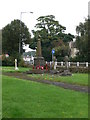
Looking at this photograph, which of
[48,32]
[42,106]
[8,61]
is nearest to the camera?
[42,106]

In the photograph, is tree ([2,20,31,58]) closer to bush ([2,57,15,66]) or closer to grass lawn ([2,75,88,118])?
bush ([2,57,15,66])

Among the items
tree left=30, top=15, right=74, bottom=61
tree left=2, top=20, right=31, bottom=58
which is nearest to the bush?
tree left=2, top=20, right=31, bottom=58

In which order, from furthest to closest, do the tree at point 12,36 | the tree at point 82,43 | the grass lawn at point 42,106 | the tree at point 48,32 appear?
the tree at point 48,32, the tree at point 12,36, the tree at point 82,43, the grass lawn at point 42,106

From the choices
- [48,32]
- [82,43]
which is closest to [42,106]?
[82,43]

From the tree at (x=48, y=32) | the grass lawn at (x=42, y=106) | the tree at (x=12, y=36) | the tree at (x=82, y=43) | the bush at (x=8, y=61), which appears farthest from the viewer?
the tree at (x=48, y=32)

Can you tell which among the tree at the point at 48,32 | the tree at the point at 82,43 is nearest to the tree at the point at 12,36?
the tree at the point at 82,43

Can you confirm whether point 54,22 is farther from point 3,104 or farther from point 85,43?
point 3,104

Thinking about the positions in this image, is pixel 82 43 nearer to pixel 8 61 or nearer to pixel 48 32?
pixel 8 61

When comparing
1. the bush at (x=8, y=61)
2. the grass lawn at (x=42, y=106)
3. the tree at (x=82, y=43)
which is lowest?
the grass lawn at (x=42, y=106)

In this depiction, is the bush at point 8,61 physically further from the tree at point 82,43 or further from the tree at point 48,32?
the tree at point 48,32

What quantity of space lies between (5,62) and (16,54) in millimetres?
3464

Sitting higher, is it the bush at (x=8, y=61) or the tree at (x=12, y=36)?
the tree at (x=12, y=36)

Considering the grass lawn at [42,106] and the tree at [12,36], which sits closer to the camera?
the grass lawn at [42,106]

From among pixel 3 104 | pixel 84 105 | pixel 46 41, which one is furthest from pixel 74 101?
pixel 46 41
